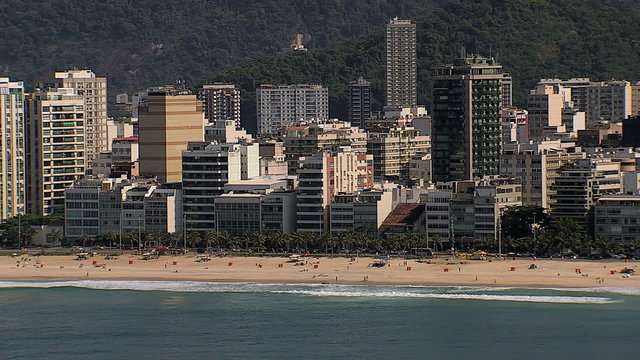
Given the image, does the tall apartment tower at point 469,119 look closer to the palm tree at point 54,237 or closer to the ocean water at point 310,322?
the palm tree at point 54,237

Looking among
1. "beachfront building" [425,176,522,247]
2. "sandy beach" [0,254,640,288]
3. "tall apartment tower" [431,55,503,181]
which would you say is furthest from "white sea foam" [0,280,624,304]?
"tall apartment tower" [431,55,503,181]

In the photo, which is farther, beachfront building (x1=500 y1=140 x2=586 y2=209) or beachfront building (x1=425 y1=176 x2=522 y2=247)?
beachfront building (x1=500 y1=140 x2=586 y2=209)

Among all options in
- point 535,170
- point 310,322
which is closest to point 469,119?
point 535,170

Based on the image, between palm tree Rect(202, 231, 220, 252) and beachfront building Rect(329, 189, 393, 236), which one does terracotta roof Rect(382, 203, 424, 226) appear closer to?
beachfront building Rect(329, 189, 393, 236)

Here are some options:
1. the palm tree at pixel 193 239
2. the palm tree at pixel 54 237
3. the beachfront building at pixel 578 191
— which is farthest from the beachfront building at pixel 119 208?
the beachfront building at pixel 578 191

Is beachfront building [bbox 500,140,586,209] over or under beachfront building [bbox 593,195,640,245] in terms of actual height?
over

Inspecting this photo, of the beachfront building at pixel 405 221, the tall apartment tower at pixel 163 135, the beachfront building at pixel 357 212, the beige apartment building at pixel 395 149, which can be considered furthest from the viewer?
the beige apartment building at pixel 395 149

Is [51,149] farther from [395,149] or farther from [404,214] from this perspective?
[395,149]
